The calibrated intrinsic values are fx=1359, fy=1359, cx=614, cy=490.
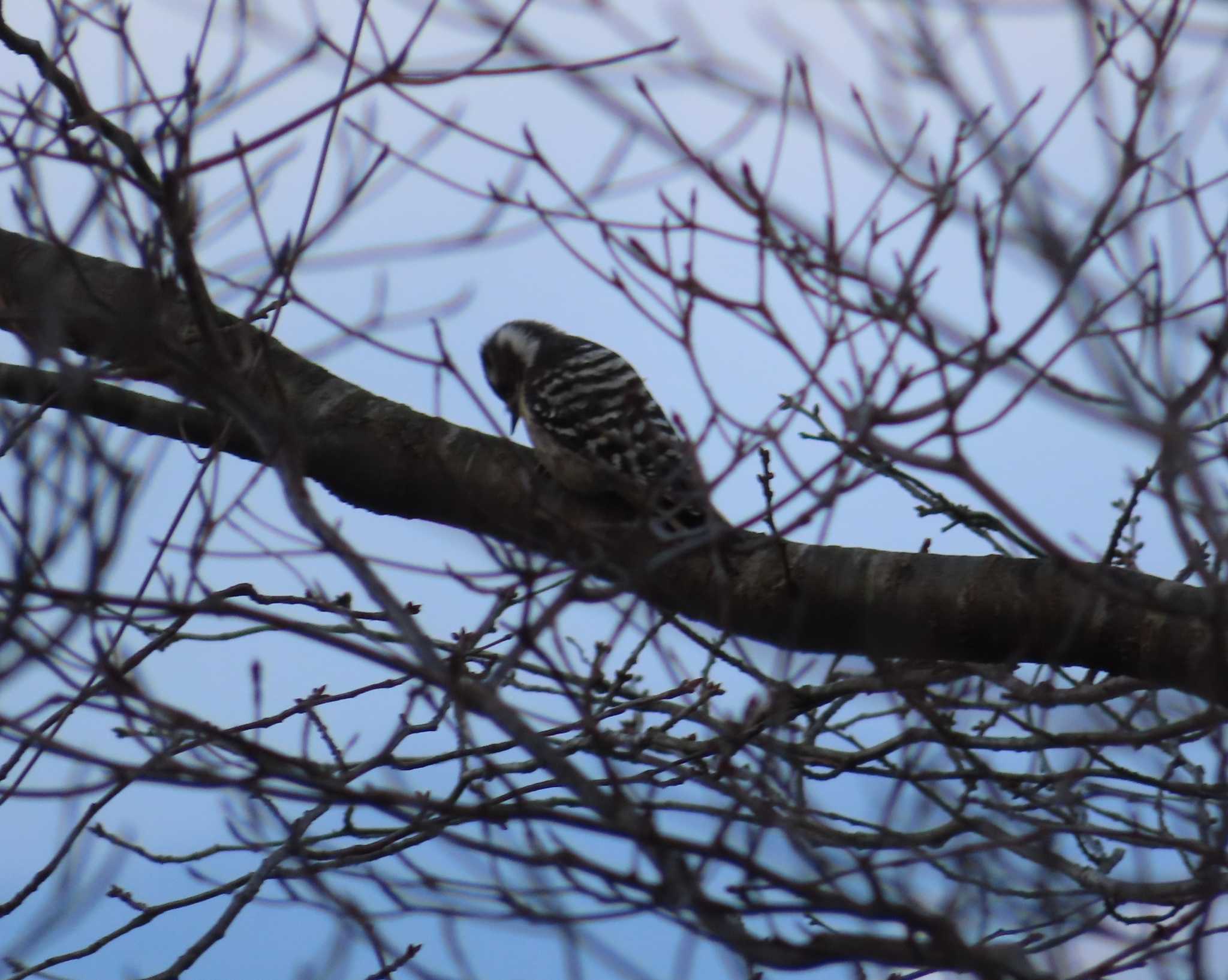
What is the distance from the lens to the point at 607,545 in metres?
2.65

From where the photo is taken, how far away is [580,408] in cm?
634

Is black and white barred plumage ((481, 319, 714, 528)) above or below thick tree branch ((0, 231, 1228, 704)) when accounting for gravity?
above

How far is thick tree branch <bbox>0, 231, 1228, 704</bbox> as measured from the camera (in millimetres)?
2951

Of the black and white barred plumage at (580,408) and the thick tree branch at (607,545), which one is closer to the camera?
the thick tree branch at (607,545)

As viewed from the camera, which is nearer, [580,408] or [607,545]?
[607,545]

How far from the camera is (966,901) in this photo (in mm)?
2689

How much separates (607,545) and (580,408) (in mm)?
3723

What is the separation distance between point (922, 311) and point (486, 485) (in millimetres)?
2129

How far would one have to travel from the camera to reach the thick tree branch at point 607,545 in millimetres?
2951

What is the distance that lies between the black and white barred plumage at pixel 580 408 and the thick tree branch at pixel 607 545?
57 centimetres

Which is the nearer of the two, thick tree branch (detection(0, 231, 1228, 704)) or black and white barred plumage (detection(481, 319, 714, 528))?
thick tree branch (detection(0, 231, 1228, 704))

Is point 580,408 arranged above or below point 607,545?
above

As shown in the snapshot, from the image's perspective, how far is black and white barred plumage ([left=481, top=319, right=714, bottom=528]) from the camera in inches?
218

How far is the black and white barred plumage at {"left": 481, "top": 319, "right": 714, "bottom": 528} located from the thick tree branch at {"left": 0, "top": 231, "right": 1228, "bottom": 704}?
572mm
